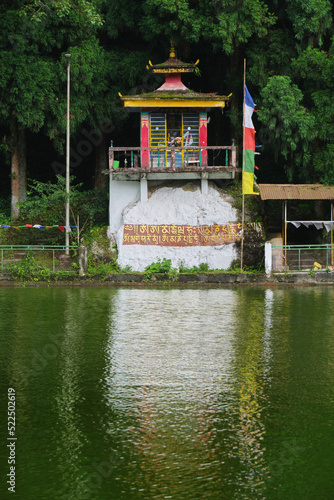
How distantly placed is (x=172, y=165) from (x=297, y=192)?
5.14 m

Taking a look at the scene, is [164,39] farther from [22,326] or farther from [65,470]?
[65,470]

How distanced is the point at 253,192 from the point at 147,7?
382 inches

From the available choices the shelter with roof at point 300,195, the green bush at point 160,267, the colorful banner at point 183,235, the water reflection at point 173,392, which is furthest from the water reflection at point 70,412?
the shelter with roof at point 300,195

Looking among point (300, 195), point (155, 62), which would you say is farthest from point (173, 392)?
point (155, 62)

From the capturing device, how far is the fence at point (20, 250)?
1028 inches

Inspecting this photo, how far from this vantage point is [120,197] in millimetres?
27984

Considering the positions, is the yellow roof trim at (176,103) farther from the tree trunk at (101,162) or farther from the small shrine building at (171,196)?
the tree trunk at (101,162)

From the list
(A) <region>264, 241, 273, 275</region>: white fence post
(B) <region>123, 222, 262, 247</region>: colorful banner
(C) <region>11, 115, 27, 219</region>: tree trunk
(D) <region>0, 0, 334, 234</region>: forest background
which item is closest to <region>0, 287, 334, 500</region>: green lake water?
(A) <region>264, 241, 273, 275</region>: white fence post

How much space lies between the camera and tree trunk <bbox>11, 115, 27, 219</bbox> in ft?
104

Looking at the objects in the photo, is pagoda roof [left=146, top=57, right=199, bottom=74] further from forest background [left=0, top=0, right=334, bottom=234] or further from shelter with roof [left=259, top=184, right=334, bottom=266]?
shelter with roof [left=259, top=184, right=334, bottom=266]

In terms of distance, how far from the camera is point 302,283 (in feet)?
82.6

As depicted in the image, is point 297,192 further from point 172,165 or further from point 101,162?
point 101,162

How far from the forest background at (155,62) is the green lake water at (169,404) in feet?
44.2

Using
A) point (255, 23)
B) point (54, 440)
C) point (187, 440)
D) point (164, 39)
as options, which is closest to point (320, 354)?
point (187, 440)
